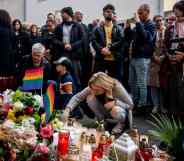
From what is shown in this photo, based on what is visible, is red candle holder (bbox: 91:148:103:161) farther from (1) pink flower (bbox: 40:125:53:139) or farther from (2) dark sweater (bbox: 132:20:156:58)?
(2) dark sweater (bbox: 132:20:156:58)

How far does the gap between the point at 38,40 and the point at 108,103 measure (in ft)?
9.88

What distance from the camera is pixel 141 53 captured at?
22.4 ft

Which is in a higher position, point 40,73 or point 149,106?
point 40,73

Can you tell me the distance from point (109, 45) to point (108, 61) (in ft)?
0.79

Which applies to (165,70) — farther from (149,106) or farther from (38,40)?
(38,40)

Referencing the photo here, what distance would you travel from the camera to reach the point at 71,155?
3.51m

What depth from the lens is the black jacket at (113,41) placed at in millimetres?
6953

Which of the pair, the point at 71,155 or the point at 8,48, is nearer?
the point at 71,155

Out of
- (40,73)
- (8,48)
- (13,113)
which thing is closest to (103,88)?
(40,73)

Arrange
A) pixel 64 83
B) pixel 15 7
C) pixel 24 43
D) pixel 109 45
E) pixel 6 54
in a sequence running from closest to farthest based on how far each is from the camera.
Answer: pixel 6 54
pixel 64 83
pixel 109 45
pixel 24 43
pixel 15 7

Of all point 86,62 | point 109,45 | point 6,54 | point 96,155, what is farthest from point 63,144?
point 86,62

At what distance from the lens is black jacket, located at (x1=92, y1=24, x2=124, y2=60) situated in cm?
695

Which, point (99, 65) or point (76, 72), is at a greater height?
point (99, 65)

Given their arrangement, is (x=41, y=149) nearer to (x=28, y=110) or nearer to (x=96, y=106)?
(x=28, y=110)
